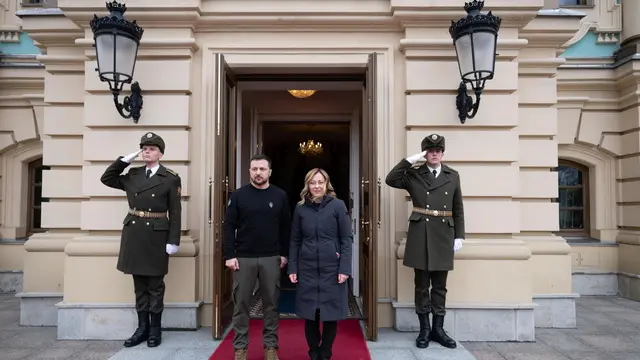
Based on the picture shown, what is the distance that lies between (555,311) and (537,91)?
2.76m

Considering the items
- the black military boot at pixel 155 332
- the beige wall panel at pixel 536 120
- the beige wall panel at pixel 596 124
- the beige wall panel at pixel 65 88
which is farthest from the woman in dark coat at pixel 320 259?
the beige wall panel at pixel 596 124

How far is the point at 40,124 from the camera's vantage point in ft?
25.2

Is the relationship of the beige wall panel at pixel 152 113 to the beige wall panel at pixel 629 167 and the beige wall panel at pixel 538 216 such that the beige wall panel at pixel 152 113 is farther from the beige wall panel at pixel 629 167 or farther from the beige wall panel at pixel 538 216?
the beige wall panel at pixel 629 167

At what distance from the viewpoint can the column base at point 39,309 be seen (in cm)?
556

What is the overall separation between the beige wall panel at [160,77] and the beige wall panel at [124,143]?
1.57 feet

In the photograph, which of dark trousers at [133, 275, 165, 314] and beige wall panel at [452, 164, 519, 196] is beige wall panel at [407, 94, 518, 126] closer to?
beige wall panel at [452, 164, 519, 196]

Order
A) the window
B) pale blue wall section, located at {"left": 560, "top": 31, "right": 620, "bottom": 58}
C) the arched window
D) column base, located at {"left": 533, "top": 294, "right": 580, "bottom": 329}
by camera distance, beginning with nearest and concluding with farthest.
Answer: column base, located at {"left": 533, "top": 294, "right": 580, "bottom": 329} → pale blue wall section, located at {"left": 560, "top": 31, "right": 620, "bottom": 58} → the arched window → the window

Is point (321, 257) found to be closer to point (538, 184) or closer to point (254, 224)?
point (254, 224)

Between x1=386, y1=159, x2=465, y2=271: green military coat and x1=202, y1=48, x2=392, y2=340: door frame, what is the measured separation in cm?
54

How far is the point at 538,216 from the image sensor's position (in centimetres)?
577

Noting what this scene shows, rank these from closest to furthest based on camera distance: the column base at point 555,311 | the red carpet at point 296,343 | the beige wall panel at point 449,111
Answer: the red carpet at point 296,343, the beige wall panel at point 449,111, the column base at point 555,311

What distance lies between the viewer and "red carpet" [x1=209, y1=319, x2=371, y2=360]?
4207mm

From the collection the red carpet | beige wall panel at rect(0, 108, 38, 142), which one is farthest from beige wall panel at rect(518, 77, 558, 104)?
beige wall panel at rect(0, 108, 38, 142)

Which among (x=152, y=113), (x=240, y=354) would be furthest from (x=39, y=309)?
(x=240, y=354)
